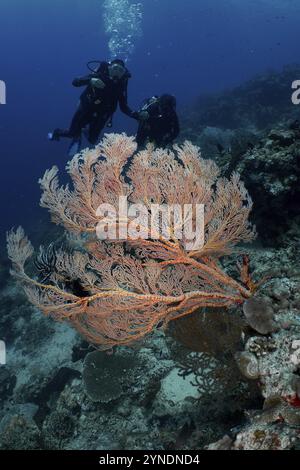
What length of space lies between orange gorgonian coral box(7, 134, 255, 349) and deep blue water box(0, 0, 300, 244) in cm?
3559

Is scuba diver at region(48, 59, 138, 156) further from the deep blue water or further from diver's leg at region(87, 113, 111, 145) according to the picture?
the deep blue water

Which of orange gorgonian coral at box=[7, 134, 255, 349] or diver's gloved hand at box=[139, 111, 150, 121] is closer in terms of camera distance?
orange gorgonian coral at box=[7, 134, 255, 349]

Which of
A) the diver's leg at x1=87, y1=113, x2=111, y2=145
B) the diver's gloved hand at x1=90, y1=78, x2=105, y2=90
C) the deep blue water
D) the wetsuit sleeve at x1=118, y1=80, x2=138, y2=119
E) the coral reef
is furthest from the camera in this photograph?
the deep blue water

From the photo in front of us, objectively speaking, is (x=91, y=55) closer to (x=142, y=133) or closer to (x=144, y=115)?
(x=142, y=133)

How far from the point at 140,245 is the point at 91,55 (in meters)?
143

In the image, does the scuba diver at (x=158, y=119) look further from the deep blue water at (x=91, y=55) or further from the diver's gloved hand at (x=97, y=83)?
the deep blue water at (x=91, y=55)

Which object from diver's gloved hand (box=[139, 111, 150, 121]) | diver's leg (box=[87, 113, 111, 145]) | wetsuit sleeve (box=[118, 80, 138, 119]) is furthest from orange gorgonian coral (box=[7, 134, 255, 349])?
diver's leg (box=[87, 113, 111, 145])

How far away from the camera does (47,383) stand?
24.5ft

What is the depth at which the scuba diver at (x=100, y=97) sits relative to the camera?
31.0 feet

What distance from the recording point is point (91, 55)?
127 meters

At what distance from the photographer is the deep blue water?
62906mm

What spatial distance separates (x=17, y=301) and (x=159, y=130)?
7285 mm

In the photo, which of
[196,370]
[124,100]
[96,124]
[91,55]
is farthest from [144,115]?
[91,55]

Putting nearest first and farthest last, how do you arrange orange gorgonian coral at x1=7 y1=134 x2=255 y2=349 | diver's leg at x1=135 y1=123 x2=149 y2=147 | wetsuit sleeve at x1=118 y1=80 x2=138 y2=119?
1. orange gorgonian coral at x1=7 y1=134 x2=255 y2=349
2. diver's leg at x1=135 y1=123 x2=149 y2=147
3. wetsuit sleeve at x1=118 y1=80 x2=138 y2=119
